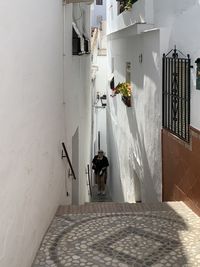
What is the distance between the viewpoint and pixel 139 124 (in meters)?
9.87

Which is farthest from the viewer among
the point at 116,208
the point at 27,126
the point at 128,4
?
the point at 128,4

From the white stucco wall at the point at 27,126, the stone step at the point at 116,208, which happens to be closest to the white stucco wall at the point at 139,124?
the stone step at the point at 116,208

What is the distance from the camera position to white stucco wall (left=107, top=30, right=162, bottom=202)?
26.1ft

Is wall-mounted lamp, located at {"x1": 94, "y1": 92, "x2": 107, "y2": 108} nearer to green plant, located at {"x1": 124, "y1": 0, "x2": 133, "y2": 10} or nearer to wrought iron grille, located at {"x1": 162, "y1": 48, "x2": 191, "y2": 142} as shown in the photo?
green plant, located at {"x1": 124, "y1": 0, "x2": 133, "y2": 10}

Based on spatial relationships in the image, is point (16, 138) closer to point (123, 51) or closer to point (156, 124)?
point (156, 124)

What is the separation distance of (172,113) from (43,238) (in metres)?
3.30

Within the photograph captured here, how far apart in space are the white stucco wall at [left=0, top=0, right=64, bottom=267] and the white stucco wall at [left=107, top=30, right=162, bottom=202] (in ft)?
9.02

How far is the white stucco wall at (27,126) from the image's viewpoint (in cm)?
311

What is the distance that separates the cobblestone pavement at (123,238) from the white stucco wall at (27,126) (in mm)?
257

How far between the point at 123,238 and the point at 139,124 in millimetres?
5322

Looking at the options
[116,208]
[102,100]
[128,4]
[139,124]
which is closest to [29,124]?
[116,208]

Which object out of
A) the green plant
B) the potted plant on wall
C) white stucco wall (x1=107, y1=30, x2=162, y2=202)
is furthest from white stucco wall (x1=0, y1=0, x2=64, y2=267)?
the potted plant on wall

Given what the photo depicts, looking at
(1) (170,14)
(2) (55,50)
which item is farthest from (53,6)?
(1) (170,14)

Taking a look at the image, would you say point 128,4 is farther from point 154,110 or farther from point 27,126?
point 27,126
